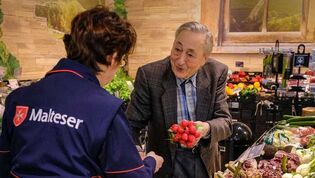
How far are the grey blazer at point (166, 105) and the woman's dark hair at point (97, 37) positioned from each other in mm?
828

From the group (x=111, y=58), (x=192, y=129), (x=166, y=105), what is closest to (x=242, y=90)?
(x=166, y=105)

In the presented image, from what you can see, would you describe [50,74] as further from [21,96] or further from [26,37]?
[26,37]

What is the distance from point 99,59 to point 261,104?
3873 mm

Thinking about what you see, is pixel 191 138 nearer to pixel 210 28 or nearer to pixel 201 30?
pixel 201 30

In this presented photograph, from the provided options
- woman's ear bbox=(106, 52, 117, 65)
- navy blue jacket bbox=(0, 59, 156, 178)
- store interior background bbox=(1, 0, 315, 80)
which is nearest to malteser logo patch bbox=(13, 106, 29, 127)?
navy blue jacket bbox=(0, 59, 156, 178)

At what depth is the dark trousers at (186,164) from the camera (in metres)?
2.13

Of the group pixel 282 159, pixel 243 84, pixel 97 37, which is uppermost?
pixel 97 37

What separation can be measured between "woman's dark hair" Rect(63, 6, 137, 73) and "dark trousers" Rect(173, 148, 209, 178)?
101 centimetres

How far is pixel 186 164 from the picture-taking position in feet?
7.02

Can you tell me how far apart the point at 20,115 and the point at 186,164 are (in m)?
1.18

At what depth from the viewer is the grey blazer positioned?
83.5 inches

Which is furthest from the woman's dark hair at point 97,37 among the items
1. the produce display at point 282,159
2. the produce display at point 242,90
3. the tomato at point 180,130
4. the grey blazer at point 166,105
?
the produce display at point 242,90

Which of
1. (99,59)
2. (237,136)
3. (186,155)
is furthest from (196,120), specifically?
(237,136)

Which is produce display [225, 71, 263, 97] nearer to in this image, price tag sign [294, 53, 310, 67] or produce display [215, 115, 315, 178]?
price tag sign [294, 53, 310, 67]
